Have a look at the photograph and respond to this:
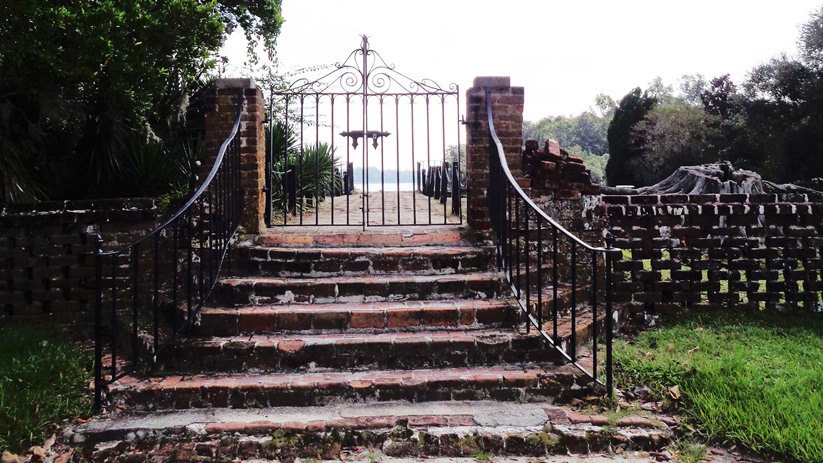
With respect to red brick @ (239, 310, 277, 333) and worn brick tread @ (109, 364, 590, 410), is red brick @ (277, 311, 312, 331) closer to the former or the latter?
red brick @ (239, 310, 277, 333)

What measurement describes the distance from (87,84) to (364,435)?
20.8ft

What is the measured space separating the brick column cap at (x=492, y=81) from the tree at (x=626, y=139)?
29.4 metres

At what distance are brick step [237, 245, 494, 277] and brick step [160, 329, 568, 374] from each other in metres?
0.88

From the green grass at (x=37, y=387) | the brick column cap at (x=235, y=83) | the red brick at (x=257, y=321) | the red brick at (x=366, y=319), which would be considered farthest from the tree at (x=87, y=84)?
the red brick at (x=366, y=319)

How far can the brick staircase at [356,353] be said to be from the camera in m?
3.11

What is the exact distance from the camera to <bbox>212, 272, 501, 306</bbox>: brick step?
4.06 m

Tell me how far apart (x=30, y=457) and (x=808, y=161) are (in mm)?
25855

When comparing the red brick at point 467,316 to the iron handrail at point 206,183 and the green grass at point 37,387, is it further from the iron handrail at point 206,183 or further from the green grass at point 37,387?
the green grass at point 37,387

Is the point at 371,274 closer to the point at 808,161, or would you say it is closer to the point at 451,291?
the point at 451,291

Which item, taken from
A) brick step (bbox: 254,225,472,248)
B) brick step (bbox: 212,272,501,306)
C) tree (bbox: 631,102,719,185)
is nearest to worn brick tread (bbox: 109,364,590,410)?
brick step (bbox: 212,272,501,306)

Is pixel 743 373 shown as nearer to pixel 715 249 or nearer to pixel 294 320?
pixel 715 249

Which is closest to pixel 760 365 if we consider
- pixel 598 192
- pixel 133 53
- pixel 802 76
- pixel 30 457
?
pixel 598 192

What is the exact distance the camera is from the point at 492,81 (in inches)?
193

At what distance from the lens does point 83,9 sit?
6000 mm
